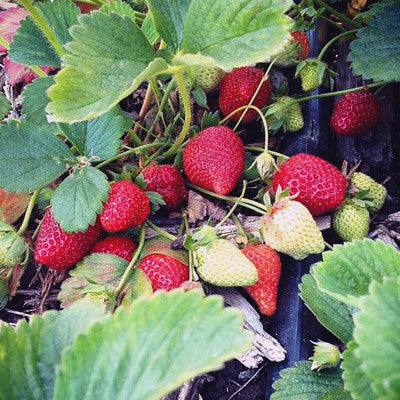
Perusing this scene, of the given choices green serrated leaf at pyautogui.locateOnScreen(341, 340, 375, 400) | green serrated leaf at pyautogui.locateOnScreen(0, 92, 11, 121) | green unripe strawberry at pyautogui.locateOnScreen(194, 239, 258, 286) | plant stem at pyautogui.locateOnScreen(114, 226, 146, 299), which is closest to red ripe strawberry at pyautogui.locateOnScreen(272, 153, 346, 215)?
green unripe strawberry at pyautogui.locateOnScreen(194, 239, 258, 286)

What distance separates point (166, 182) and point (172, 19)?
0.32 meters

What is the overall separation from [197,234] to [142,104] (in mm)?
484

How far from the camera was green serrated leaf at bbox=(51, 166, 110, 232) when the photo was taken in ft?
3.04

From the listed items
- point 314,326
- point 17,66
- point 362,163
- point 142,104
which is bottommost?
point 314,326

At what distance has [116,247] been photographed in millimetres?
1005

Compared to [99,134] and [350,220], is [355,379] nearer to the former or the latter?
[350,220]

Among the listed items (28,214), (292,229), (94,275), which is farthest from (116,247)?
(292,229)

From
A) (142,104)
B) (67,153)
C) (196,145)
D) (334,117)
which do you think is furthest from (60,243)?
(334,117)

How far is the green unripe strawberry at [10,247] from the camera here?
3.20 feet

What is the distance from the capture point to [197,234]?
95cm

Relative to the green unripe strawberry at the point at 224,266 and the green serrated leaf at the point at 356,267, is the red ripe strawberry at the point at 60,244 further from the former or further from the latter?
the green serrated leaf at the point at 356,267

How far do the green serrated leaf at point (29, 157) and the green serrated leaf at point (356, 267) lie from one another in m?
0.51

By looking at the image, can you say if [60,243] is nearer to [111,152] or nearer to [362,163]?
[111,152]

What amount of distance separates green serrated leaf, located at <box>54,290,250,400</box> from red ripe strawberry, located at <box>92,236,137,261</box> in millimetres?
489
